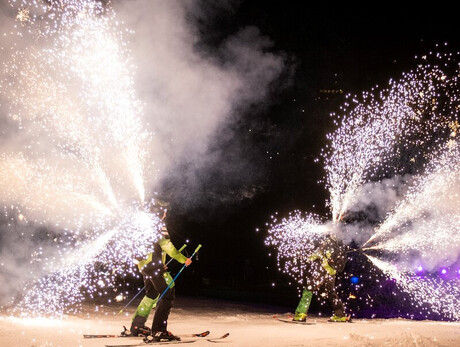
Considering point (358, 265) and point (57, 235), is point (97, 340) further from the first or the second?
point (358, 265)

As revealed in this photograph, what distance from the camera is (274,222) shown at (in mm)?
24125

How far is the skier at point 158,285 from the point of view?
6250 mm

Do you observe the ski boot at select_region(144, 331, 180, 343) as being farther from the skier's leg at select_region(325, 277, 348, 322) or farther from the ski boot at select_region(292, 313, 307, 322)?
the skier's leg at select_region(325, 277, 348, 322)

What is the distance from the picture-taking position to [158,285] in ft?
21.0

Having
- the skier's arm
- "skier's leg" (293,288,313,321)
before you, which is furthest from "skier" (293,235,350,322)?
the skier's arm

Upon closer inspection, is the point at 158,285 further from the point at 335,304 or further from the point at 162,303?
the point at 335,304

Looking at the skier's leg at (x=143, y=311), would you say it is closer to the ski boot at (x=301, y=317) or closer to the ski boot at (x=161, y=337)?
the ski boot at (x=161, y=337)

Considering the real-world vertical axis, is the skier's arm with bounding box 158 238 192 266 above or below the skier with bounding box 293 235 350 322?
below

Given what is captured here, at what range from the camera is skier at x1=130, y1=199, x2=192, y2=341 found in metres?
6.25

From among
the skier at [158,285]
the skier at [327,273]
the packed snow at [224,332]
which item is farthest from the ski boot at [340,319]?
the skier at [158,285]

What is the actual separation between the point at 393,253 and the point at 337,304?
404 inches

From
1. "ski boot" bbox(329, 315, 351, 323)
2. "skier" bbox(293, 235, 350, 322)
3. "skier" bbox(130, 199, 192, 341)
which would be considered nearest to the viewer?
"skier" bbox(130, 199, 192, 341)

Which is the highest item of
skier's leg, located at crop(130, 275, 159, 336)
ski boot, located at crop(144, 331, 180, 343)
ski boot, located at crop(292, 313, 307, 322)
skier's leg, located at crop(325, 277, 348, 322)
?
skier's leg, located at crop(325, 277, 348, 322)

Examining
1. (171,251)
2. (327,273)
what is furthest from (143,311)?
(327,273)
